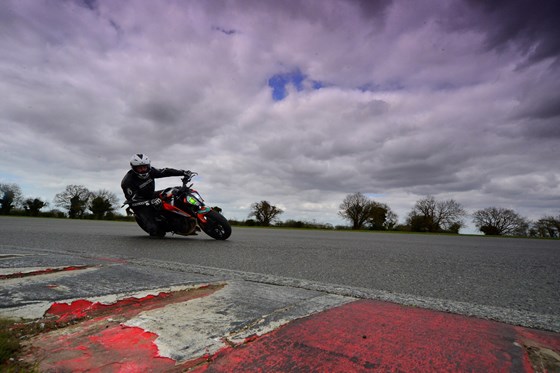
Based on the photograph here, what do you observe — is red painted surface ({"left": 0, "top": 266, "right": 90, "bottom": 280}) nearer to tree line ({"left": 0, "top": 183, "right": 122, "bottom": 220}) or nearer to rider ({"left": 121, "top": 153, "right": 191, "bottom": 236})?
rider ({"left": 121, "top": 153, "right": 191, "bottom": 236})

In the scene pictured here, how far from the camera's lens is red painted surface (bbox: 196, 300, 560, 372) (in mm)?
947

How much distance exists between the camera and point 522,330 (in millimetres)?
1354

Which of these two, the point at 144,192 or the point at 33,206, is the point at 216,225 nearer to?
the point at 144,192

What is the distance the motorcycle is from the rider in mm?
146

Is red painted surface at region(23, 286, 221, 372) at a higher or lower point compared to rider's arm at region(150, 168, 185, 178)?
lower

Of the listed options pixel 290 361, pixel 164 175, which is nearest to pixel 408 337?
pixel 290 361

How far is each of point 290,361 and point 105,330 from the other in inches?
26.9

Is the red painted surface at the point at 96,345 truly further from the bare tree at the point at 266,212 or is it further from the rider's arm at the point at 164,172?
the bare tree at the point at 266,212

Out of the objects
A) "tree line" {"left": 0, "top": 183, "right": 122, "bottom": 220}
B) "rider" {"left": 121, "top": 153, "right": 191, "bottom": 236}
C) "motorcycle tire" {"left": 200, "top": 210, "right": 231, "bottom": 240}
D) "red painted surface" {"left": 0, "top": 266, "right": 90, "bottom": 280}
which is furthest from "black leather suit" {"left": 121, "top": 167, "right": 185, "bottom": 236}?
"tree line" {"left": 0, "top": 183, "right": 122, "bottom": 220}

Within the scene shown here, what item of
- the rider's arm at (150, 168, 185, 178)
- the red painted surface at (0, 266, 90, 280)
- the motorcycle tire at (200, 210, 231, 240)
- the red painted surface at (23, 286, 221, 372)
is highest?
the rider's arm at (150, 168, 185, 178)

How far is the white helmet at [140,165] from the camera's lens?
19.6 ft

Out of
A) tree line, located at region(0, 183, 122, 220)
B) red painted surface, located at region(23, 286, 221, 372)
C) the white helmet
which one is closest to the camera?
red painted surface, located at region(23, 286, 221, 372)

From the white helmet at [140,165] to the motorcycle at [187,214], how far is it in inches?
19.7

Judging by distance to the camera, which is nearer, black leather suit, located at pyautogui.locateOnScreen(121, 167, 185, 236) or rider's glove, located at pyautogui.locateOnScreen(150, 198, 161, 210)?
rider's glove, located at pyautogui.locateOnScreen(150, 198, 161, 210)
